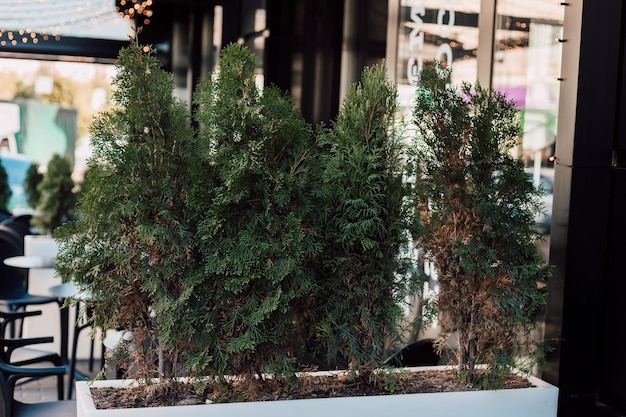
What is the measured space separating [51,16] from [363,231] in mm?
6547

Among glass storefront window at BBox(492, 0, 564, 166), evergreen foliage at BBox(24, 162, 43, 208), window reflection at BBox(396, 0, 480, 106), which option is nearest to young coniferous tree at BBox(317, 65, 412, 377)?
glass storefront window at BBox(492, 0, 564, 166)

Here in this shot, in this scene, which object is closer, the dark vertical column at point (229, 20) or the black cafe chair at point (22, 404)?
the black cafe chair at point (22, 404)

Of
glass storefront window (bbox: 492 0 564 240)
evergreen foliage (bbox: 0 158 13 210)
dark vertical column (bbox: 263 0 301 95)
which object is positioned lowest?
evergreen foliage (bbox: 0 158 13 210)

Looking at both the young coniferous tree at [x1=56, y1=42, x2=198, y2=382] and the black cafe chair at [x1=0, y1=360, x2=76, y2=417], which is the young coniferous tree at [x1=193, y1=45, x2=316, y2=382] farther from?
the black cafe chair at [x1=0, y1=360, x2=76, y2=417]

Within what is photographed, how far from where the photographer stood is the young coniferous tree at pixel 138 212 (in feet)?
10.4

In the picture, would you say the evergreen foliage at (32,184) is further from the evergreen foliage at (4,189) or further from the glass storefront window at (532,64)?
the glass storefront window at (532,64)

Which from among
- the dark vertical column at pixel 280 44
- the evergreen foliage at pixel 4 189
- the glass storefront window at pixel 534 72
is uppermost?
the dark vertical column at pixel 280 44

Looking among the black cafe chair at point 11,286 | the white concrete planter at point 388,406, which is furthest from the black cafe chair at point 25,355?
the black cafe chair at point 11,286

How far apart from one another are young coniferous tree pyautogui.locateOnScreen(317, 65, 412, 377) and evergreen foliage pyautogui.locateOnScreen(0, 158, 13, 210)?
401 inches

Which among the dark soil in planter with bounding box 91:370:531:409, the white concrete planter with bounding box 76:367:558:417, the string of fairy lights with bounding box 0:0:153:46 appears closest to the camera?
the white concrete planter with bounding box 76:367:558:417

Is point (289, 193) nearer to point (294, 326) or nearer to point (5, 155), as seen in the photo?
point (294, 326)

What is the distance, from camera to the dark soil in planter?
3236 mm

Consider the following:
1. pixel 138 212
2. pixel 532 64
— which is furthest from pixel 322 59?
pixel 138 212

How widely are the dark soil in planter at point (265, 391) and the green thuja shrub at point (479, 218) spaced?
211 mm
